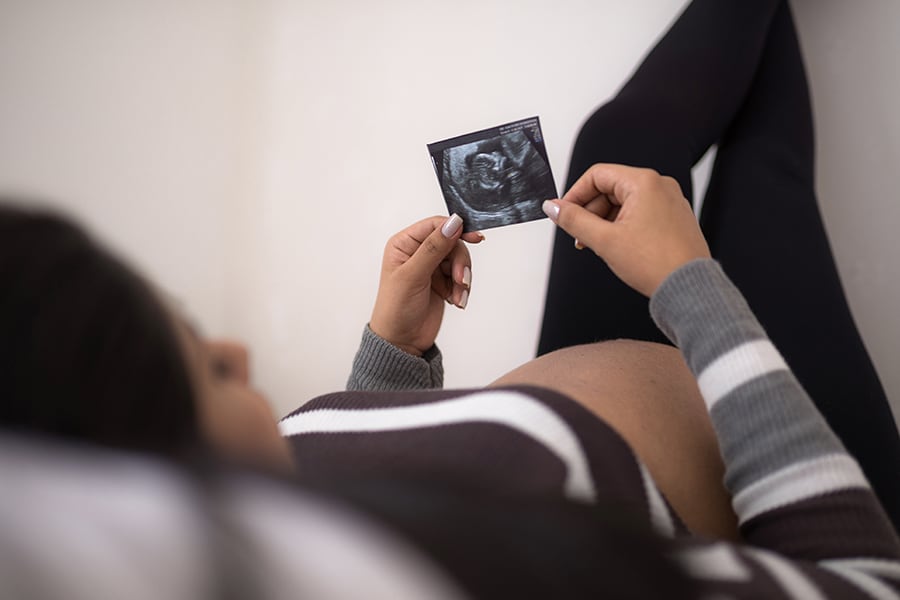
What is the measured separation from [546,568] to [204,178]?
187 centimetres

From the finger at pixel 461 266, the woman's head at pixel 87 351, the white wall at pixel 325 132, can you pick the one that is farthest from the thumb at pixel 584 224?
the white wall at pixel 325 132

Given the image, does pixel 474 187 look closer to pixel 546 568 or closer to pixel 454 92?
pixel 546 568

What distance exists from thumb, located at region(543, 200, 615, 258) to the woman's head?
0.48 m

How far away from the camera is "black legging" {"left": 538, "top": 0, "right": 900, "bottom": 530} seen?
1.00 metres

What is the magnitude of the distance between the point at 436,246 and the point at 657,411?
409mm

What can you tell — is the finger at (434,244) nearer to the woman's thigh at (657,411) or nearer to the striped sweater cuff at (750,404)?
the woman's thigh at (657,411)

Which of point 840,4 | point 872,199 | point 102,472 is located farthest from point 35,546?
point 840,4

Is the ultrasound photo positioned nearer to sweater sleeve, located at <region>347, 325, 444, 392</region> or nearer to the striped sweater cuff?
sweater sleeve, located at <region>347, 325, 444, 392</region>

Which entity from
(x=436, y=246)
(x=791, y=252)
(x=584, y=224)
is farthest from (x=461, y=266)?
(x=791, y=252)

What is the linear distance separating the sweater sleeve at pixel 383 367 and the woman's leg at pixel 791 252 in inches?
20.4

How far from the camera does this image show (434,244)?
1.01m

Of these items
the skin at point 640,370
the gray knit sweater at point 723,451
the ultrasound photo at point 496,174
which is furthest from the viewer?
the ultrasound photo at point 496,174

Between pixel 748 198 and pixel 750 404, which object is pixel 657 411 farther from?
pixel 748 198

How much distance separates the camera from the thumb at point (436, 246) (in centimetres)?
100
